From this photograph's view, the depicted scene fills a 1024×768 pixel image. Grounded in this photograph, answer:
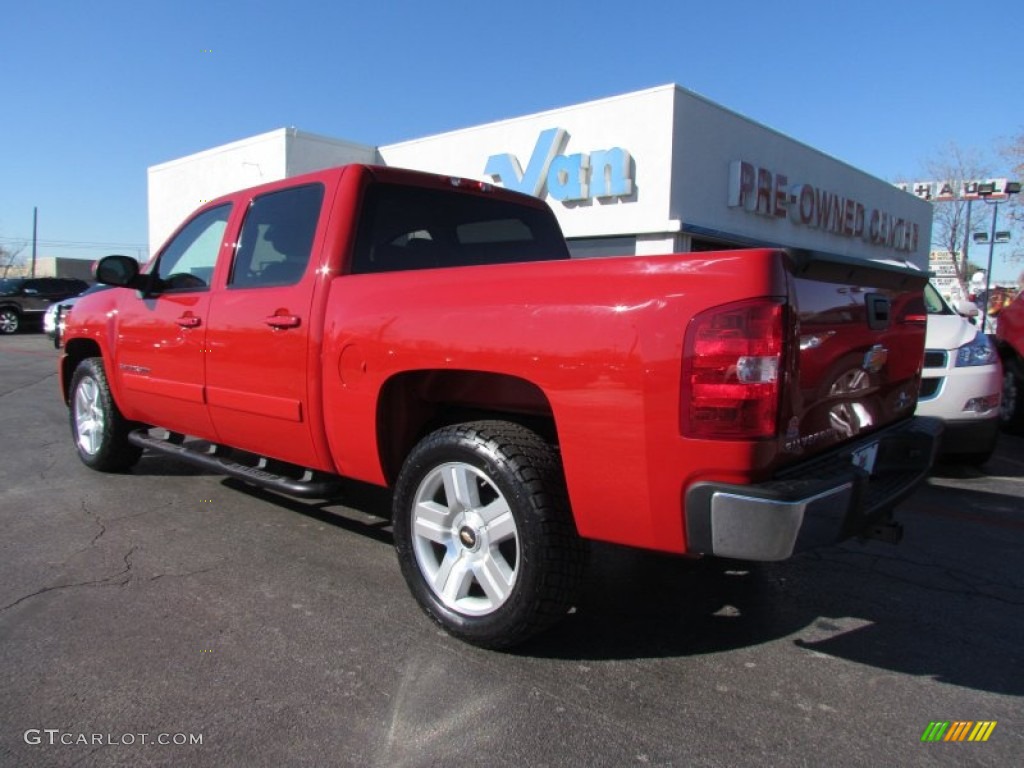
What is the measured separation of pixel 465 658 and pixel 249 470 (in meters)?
1.87

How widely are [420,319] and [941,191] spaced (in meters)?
46.9

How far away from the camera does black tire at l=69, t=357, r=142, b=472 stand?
5328 mm

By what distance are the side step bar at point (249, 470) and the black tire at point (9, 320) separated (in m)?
21.5

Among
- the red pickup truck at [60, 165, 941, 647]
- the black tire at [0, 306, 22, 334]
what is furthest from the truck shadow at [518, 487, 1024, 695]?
the black tire at [0, 306, 22, 334]

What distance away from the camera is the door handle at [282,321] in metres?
3.53

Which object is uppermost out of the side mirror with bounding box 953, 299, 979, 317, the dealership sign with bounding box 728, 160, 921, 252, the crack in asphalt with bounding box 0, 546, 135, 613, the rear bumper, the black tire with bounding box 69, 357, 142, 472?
the dealership sign with bounding box 728, 160, 921, 252

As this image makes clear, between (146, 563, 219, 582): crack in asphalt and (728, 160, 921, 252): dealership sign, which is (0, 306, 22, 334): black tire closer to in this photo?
(728, 160, 921, 252): dealership sign

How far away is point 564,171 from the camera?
15188 millimetres

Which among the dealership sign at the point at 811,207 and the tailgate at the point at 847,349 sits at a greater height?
the dealership sign at the point at 811,207

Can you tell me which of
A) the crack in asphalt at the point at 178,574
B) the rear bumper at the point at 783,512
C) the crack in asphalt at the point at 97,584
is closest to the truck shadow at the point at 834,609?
the rear bumper at the point at 783,512

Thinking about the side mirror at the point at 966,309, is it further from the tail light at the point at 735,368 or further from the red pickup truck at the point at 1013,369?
the tail light at the point at 735,368

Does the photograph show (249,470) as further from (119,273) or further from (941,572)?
(941,572)
